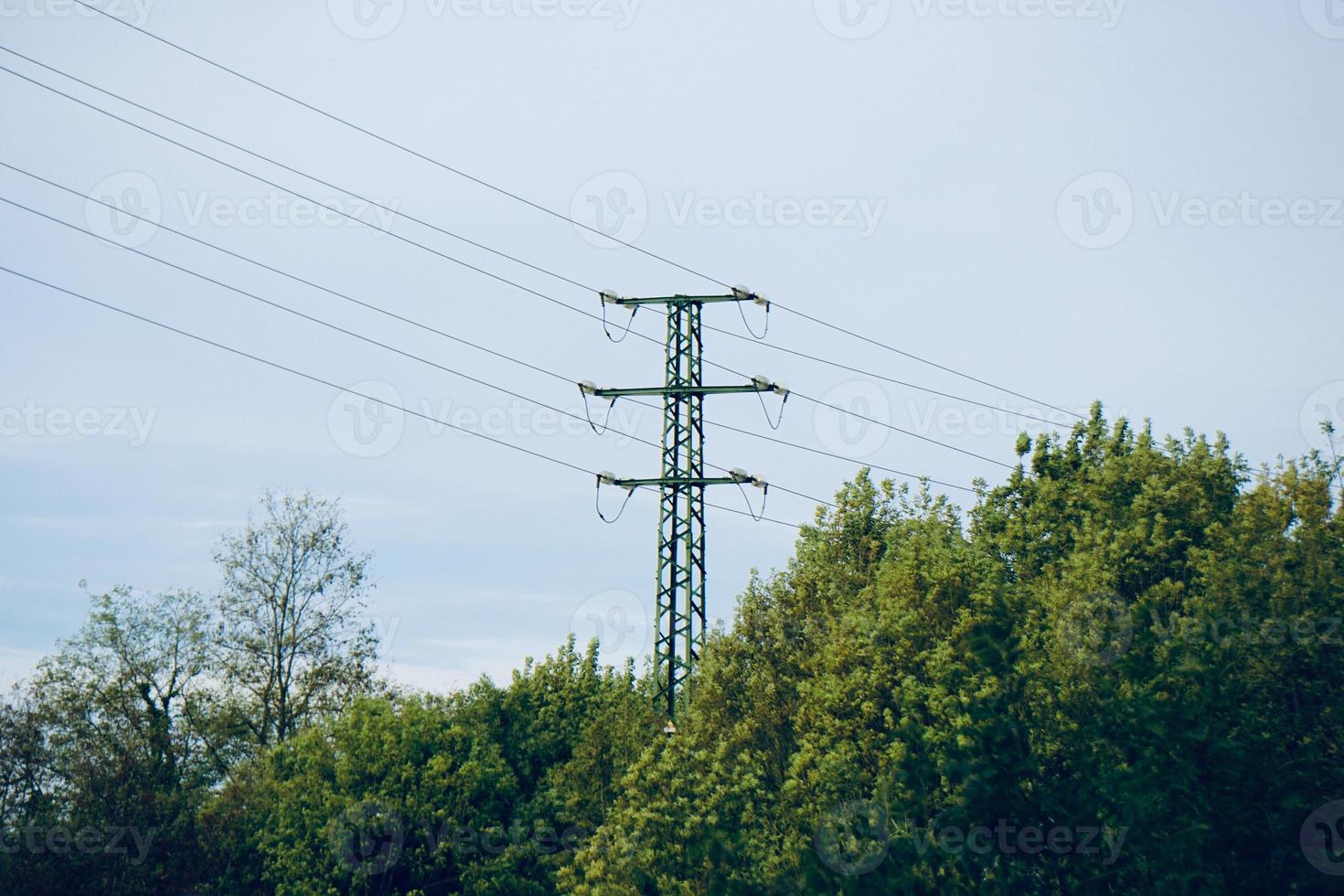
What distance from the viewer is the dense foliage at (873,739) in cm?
1919

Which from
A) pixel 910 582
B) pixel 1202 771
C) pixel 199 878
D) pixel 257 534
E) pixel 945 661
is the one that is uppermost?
pixel 257 534

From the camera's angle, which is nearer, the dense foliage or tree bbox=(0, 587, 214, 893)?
the dense foliage

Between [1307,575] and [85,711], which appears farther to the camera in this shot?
[85,711]

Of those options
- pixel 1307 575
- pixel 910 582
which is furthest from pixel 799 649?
pixel 1307 575

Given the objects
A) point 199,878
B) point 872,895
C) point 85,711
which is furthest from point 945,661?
point 85,711

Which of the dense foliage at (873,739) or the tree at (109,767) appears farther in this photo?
the tree at (109,767)

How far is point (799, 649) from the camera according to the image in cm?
4156

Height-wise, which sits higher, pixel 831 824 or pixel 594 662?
pixel 594 662

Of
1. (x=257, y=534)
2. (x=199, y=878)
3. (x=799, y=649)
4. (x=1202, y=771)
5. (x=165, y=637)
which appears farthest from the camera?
(x=257, y=534)

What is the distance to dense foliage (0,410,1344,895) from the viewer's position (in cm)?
1919

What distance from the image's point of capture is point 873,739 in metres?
34.3

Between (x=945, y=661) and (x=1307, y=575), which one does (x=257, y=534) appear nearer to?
(x=945, y=661)

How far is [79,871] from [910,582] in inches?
1132

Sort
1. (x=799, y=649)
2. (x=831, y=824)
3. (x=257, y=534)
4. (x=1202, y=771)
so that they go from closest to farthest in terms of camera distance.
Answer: (x=1202, y=771) → (x=831, y=824) → (x=799, y=649) → (x=257, y=534)
